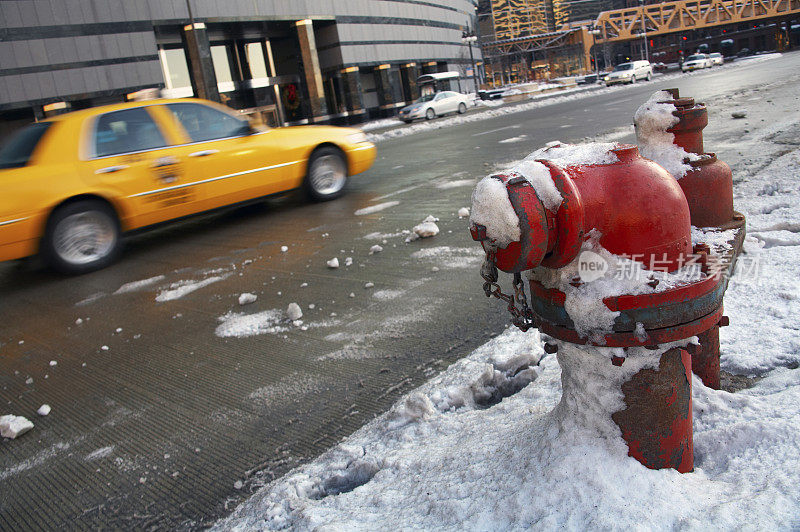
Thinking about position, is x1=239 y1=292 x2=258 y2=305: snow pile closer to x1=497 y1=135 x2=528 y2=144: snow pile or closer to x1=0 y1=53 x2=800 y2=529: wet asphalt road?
x1=0 y1=53 x2=800 y2=529: wet asphalt road

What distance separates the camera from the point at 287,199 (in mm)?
9000

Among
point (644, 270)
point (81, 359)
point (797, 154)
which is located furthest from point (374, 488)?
point (797, 154)

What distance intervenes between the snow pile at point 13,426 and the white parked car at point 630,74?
1671 inches

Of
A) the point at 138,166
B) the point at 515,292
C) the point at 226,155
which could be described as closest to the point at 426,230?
the point at 226,155

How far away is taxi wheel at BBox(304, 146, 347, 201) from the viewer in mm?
8266

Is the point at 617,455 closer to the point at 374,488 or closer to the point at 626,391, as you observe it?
the point at 626,391

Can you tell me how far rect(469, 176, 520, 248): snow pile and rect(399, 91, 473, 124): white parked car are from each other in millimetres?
29701

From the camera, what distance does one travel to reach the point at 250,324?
4.03m

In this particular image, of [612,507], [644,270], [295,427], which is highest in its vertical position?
[644,270]

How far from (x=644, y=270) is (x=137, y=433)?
7.76 feet

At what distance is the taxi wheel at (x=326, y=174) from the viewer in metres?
8.27

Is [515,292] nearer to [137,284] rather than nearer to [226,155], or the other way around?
[137,284]

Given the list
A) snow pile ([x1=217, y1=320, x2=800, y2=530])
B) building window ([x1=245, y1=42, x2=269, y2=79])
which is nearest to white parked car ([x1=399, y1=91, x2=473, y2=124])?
building window ([x1=245, y1=42, x2=269, y2=79])

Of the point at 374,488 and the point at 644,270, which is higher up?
the point at 644,270
